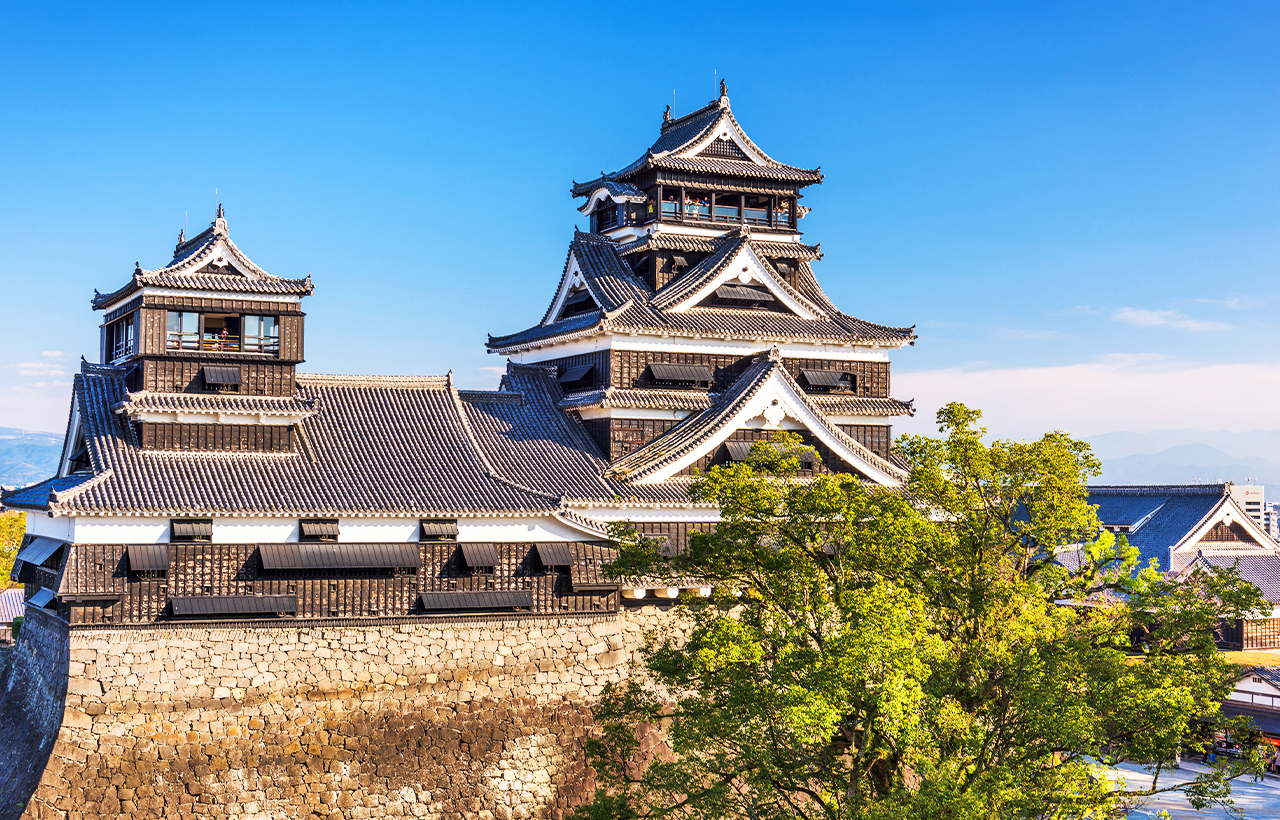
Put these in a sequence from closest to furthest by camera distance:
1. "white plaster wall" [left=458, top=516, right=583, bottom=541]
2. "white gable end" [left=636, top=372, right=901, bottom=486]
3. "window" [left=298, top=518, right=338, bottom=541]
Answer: "window" [left=298, top=518, right=338, bottom=541]
"white plaster wall" [left=458, top=516, right=583, bottom=541]
"white gable end" [left=636, top=372, right=901, bottom=486]

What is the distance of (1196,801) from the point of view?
1722 cm

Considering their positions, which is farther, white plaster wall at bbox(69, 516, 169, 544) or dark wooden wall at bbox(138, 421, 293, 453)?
dark wooden wall at bbox(138, 421, 293, 453)

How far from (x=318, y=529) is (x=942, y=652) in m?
13.6

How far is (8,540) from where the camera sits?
61000 millimetres

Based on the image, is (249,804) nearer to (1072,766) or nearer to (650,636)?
(650,636)

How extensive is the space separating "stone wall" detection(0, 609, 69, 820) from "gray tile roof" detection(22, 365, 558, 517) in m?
3.33

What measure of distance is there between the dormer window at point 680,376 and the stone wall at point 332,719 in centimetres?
676

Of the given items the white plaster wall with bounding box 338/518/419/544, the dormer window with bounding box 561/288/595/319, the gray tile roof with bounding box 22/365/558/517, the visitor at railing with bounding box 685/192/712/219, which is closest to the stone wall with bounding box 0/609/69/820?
the gray tile roof with bounding box 22/365/558/517

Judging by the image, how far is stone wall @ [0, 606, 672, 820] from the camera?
23.5m

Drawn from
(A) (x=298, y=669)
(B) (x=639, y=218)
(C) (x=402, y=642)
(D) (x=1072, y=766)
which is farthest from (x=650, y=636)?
(B) (x=639, y=218)

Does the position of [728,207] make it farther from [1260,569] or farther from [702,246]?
[1260,569]

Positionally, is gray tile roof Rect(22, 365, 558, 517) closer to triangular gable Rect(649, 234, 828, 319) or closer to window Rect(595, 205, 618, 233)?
triangular gable Rect(649, 234, 828, 319)

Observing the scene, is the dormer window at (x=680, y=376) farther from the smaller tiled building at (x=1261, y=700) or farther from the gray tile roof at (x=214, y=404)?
the smaller tiled building at (x=1261, y=700)

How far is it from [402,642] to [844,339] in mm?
14651
